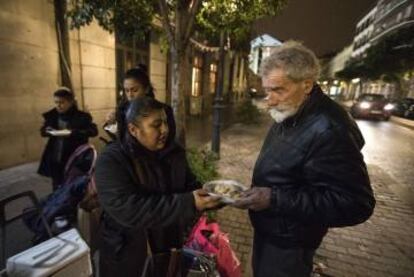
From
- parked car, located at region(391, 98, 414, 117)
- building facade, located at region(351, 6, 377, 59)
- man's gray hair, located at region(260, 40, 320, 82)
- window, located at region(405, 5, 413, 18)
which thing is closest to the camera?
man's gray hair, located at region(260, 40, 320, 82)

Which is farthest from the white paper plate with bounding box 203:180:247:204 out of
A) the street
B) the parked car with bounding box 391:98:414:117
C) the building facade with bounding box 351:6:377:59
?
the building facade with bounding box 351:6:377:59

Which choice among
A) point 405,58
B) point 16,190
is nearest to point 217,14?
point 16,190

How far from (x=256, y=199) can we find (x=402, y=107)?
87.2 feet

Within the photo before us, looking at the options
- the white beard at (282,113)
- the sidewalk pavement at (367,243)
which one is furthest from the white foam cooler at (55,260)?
the sidewalk pavement at (367,243)

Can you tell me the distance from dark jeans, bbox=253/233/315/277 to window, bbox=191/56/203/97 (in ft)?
47.8

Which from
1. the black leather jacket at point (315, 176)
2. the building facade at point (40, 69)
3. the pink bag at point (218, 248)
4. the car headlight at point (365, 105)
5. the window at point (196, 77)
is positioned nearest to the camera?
the black leather jacket at point (315, 176)

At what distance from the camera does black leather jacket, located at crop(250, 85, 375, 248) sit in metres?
1.50

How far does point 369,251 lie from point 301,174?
2.90 m

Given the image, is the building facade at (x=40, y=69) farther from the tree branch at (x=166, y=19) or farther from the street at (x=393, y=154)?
the street at (x=393, y=154)

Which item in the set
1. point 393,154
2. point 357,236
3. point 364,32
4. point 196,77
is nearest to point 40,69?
point 357,236

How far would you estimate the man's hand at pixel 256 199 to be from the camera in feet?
5.26

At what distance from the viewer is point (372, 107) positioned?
18.4 metres

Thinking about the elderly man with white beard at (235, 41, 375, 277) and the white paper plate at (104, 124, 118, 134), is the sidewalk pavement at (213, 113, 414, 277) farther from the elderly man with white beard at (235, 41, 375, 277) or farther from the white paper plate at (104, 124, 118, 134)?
the white paper plate at (104, 124, 118, 134)

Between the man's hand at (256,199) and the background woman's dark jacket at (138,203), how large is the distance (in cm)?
30
